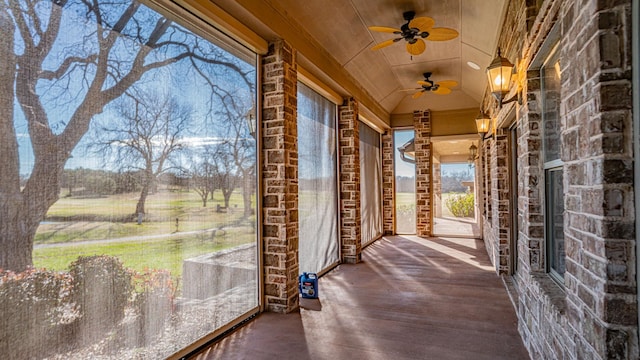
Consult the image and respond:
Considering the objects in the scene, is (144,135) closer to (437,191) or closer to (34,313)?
(34,313)

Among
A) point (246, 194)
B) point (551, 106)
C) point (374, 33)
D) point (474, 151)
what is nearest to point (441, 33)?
point (374, 33)

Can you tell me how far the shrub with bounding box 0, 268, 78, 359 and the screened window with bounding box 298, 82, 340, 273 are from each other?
8.67ft

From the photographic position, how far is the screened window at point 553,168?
224 cm

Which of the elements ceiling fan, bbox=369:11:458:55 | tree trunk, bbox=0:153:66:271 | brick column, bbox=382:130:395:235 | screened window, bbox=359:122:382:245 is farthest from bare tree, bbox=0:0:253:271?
brick column, bbox=382:130:395:235

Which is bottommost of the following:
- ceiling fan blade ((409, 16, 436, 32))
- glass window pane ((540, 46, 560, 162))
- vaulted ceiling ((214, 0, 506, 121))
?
glass window pane ((540, 46, 560, 162))

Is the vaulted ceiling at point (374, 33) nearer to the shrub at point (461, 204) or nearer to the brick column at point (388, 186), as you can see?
the brick column at point (388, 186)

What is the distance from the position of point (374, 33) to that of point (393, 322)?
11.9ft

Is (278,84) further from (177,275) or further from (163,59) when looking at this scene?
(177,275)

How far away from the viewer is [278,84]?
11.6 feet

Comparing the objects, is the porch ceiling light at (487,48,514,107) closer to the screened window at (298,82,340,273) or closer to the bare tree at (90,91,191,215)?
the screened window at (298,82,340,273)

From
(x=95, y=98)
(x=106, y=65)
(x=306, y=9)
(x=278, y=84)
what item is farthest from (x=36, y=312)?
(x=306, y=9)

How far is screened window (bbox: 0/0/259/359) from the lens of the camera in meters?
1.68

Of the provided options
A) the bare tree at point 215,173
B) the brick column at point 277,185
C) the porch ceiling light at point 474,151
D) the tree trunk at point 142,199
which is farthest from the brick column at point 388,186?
the tree trunk at point 142,199

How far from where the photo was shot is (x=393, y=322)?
3225 millimetres
